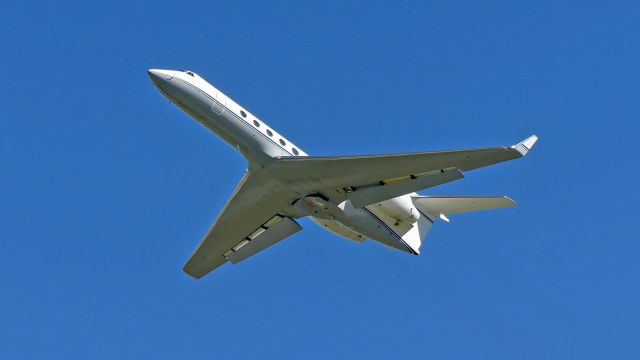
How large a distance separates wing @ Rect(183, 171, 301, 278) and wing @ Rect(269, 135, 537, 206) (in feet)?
4.94

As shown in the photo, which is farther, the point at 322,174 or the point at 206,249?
the point at 206,249

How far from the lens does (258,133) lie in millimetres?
44781

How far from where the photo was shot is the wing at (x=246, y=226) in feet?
153

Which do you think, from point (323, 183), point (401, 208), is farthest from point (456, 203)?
point (323, 183)

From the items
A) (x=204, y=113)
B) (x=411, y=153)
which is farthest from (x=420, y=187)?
(x=204, y=113)

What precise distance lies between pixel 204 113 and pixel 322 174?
217 inches

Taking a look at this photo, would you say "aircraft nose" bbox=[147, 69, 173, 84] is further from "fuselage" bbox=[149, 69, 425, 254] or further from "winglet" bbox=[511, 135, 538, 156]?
"winglet" bbox=[511, 135, 538, 156]

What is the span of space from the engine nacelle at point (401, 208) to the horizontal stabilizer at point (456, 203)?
0.56 meters

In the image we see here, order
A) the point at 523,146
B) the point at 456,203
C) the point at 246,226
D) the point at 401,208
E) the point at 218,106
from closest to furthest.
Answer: the point at 523,146, the point at 218,106, the point at 401,208, the point at 456,203, the point at 246,226

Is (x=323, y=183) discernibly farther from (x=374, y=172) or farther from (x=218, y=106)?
(x=218, y=106)

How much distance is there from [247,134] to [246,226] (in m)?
6.47

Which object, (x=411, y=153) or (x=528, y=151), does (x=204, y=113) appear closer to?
(x=411, y=153)

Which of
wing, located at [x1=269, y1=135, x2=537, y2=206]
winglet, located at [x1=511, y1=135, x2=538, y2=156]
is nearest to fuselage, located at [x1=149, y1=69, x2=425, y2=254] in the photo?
wing, located at [x1=269, y1=135, x2=537, y2=206]

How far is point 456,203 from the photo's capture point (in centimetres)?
4741
